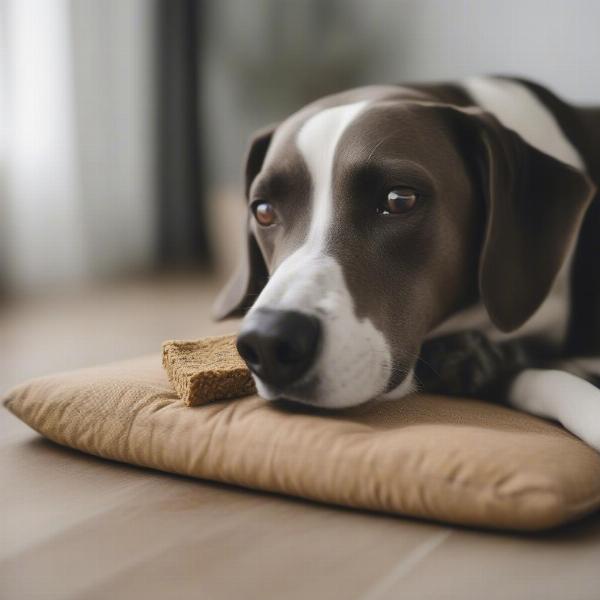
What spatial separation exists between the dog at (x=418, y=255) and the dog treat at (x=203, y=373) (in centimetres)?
10

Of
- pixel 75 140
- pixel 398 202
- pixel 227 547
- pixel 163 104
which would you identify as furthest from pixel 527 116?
pixel 163 104

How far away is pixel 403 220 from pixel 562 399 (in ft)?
1.36

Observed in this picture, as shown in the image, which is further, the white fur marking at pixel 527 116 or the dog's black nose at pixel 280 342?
the white fur marking at pixel 527 116

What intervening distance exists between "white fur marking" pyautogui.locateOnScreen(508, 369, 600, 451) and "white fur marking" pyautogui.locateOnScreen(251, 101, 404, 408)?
0.97ft

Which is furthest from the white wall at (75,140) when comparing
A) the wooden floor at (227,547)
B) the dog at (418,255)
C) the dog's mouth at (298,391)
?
the dog's mouth at (298,391)

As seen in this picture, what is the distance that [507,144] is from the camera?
1584 mm

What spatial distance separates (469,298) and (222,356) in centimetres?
51

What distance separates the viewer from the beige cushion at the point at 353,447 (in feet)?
3.45

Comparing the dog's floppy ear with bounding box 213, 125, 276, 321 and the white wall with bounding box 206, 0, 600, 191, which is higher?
the white wall with bounding box 206, 0, 600, 191

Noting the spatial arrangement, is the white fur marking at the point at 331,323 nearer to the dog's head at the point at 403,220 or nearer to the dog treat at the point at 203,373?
the dog's head at the point at 403,220

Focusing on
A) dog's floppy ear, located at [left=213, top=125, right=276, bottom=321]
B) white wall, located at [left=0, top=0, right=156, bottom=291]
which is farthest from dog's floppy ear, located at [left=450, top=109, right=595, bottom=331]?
white wall, located at [left=0, top=0, right=156, bottom=291]

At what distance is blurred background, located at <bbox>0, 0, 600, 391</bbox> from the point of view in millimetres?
3537

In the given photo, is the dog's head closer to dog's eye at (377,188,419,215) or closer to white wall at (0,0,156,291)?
dog's eye at (377,188,419,215)

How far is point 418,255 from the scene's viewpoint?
1493 millimetres
